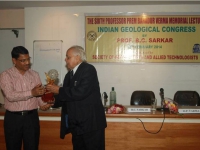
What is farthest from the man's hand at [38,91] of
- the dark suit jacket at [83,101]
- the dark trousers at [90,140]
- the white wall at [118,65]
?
the white wall at [118,65]

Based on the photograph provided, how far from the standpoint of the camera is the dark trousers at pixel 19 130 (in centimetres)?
227

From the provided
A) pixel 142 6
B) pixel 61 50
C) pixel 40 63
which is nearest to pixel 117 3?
pixel 142 6

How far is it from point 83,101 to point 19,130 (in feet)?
2.13

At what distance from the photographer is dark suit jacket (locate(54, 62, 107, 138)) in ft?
7.07

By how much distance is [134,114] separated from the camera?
2.84 m

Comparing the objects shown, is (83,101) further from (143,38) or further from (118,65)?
(143,38)

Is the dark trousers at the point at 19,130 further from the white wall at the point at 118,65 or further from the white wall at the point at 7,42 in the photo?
the white wall at the point at 7,42

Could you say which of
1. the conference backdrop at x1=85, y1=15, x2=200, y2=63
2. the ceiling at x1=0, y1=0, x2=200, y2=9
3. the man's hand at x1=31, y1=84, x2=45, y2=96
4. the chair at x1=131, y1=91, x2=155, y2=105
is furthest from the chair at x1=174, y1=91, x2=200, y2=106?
the man's hand at x1=31, y1=84, x2=45, y2=96

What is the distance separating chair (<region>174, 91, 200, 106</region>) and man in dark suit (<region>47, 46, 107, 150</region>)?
1766 mm

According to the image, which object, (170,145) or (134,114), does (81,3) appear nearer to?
(134,114)

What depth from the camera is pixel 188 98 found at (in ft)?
12.0

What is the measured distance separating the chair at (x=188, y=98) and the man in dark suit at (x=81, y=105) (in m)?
1.77

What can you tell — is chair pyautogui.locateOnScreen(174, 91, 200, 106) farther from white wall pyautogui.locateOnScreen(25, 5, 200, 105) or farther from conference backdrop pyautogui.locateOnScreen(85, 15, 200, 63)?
conference backdrop pyautogui.locateOnScreen(85, 15, 200, 63)

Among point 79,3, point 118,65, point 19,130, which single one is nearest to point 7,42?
point 79,3
